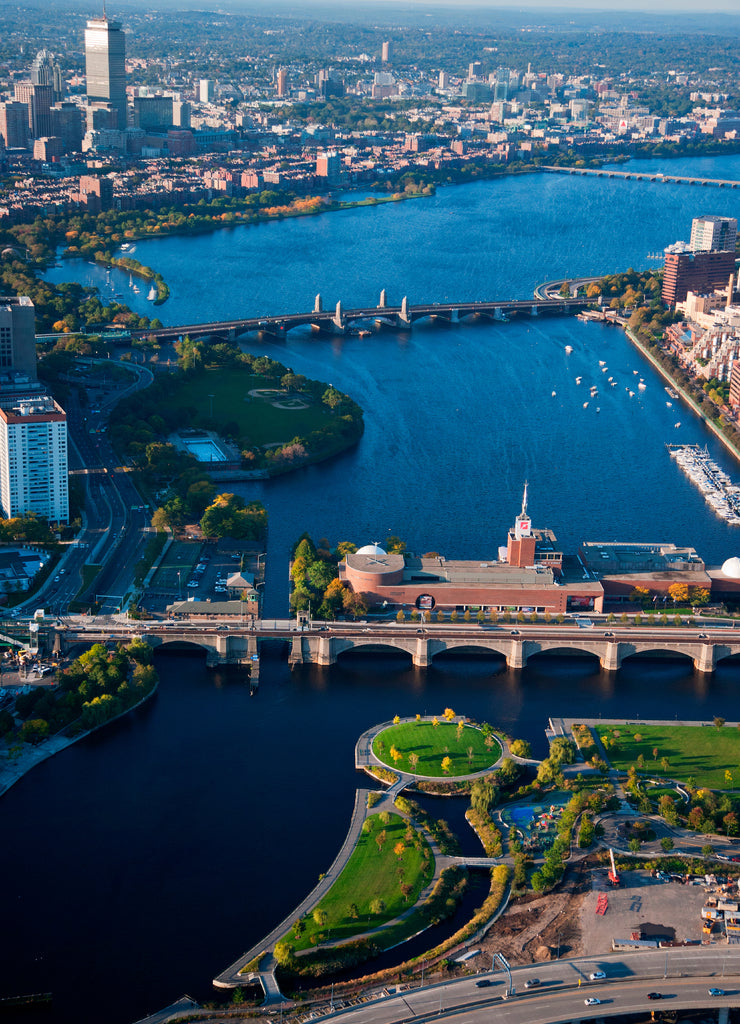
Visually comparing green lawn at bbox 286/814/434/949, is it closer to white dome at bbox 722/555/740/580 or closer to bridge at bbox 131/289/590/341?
white dome at bbox 722/555/740/580

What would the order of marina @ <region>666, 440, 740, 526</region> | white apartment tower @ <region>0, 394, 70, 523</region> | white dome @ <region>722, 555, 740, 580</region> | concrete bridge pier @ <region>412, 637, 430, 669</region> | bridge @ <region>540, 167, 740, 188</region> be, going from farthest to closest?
bridge @ <region>540, 167, 740, 188</region>
marina @ <region>666, 440, 740, 526</region>
white apartment tower @ <region>0, 394, 70, 523</region>
white dome @ <region>722, 555, 740, 580</region>
concrete bridge pier @ <region>412, 637, 430, 669</region>

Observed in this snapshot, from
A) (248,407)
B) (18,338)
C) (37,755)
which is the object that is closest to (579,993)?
(37,755)

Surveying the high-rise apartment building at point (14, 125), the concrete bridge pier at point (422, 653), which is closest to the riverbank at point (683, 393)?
the concrete bridge pier at point (422, 653)

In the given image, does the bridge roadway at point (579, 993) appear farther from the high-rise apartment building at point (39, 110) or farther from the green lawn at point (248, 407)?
the high-rise apartment building at point (39, 110)

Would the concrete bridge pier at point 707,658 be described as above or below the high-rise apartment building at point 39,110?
below

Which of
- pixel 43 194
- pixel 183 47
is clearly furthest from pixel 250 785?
pixel 183 47

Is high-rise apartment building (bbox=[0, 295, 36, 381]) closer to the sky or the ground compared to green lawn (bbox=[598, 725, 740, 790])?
closer to the sky

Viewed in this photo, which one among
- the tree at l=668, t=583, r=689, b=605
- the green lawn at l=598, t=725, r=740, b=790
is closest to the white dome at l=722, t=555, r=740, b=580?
the tree at l=668, t=583, r=689, b=605
